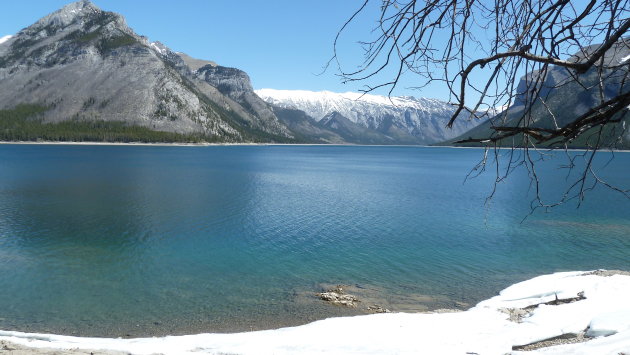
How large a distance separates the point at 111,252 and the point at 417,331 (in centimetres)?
2259

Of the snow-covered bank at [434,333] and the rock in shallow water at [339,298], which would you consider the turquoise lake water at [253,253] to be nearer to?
the rock in shallow water at [339,298]

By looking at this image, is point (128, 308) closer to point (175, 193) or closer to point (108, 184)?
point (175, 193)

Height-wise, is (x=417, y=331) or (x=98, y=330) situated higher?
(x=417, y=331)

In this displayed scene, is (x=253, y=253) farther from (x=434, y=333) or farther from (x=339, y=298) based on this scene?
(x=434, y=333)

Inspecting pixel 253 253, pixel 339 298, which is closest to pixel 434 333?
pixel 339 298

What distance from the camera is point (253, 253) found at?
28.8 m

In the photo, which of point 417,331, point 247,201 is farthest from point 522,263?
point 247,201

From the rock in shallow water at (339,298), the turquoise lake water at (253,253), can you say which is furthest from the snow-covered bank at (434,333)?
the rock in shallow water at (339,298)

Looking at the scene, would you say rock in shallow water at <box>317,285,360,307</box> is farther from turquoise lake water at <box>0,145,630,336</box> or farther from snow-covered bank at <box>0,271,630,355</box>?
snow-covered bank at <box>0,271,630,355</box>

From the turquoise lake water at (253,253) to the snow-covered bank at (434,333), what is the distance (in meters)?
2.77

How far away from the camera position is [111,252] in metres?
28.5

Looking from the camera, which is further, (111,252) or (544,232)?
(544,232)

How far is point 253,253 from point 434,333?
56.2ft

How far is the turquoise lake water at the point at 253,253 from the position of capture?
1931cm
